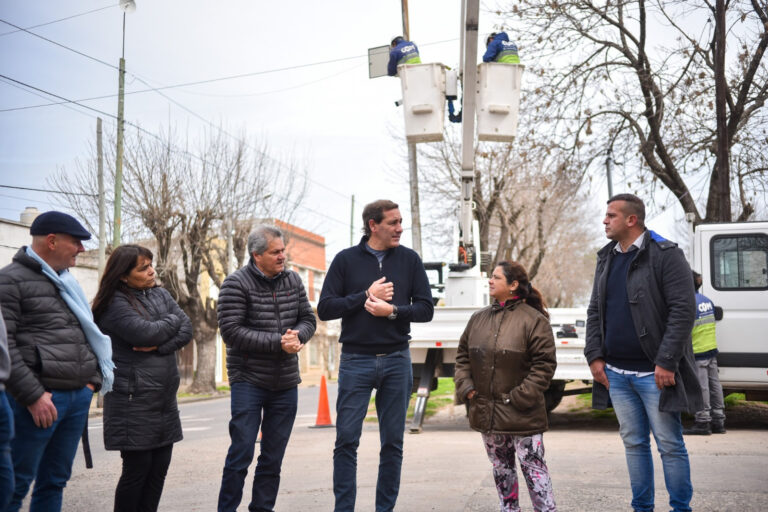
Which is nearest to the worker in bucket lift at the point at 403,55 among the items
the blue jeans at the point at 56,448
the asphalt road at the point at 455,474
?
the asphalt road at the point at 455,474

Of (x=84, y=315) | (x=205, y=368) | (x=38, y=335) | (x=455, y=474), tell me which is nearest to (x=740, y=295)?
(x=455, y=474)

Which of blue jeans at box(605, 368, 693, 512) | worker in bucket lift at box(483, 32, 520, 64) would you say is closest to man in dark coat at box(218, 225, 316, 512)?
blue jeans at box(605, 368, 693, 512)

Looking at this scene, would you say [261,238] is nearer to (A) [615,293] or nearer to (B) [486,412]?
(B) [486,412]

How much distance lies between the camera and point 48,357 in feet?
13.5

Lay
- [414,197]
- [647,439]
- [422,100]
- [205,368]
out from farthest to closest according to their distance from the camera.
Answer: [205,368] → [414,197] → [422,100] → [647,439]

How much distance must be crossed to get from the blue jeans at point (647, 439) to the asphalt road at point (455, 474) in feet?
2.50

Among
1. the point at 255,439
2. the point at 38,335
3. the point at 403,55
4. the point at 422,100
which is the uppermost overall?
the point at 403,55

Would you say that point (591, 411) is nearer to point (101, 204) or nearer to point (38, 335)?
point (38, 335)

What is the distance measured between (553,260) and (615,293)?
3716cm

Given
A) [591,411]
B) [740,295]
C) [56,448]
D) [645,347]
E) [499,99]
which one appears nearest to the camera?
[56,448]

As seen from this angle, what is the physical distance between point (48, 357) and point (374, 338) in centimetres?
201

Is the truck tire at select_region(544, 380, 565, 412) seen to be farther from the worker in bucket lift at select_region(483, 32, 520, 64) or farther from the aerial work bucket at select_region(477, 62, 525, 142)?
the worker in bucket lift at select_region(483, 32, 520, 64)

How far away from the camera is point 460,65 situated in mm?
9758

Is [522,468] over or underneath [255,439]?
underneath
